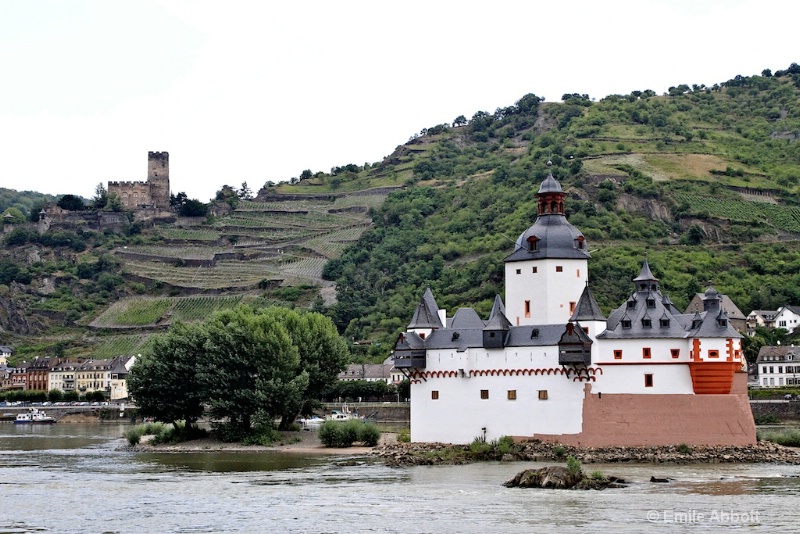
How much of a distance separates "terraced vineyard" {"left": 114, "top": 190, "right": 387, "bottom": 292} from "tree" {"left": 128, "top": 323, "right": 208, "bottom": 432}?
7578 cm

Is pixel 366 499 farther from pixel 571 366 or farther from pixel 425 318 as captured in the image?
pixel 425 318

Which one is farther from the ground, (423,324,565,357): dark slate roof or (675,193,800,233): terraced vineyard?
(675,193,800,233): terraced vineyard

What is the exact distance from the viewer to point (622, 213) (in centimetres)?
13325

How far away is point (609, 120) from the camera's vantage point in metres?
184

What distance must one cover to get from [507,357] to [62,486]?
890 inches

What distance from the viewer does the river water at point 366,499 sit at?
1645 inches

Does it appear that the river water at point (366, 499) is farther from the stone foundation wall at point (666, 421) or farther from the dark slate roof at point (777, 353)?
the dark slate roof at point (777, 353)

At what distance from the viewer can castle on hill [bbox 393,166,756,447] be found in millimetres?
61531

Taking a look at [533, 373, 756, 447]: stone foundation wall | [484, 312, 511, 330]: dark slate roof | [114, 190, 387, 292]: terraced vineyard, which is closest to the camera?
[533, 373, 756, 447]: stone foundation wall

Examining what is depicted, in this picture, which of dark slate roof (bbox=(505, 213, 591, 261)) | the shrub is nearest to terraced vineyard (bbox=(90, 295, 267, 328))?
dark slate roof (bbox=(505, 213, 591, 261))

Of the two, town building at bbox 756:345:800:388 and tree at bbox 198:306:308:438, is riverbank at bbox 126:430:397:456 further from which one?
town building at bbox 756:345:800:388

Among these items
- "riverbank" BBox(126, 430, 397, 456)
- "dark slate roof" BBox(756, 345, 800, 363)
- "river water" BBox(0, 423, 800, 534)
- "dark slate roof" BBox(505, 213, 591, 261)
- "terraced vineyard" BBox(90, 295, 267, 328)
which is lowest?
"river water" BBox(0, 423, 800, 534)

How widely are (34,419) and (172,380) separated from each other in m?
52.5

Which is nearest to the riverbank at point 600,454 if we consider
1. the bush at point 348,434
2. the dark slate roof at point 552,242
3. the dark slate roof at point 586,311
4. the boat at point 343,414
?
the dark slate roof at point 586,311
